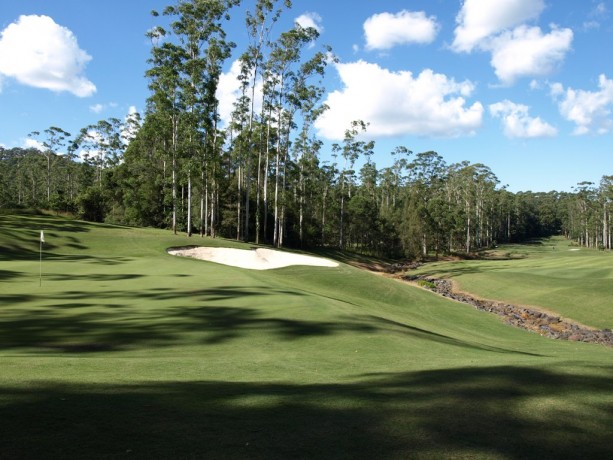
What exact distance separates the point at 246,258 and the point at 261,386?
2828cm

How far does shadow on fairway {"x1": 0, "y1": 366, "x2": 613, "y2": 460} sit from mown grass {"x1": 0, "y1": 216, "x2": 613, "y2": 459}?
0.9 inches

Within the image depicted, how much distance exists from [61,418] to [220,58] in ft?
145

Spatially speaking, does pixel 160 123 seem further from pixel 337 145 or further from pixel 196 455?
A: pixel 337 145

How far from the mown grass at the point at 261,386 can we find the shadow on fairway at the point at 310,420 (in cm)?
2

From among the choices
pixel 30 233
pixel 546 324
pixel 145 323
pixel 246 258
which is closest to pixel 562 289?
pixel 546 324

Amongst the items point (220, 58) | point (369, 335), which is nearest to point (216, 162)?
point (220, 58)

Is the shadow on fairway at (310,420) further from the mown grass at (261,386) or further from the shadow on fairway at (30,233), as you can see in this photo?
the shadow on fairway at (30,233)

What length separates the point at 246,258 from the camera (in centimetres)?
3500

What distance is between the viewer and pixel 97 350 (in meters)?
10.4

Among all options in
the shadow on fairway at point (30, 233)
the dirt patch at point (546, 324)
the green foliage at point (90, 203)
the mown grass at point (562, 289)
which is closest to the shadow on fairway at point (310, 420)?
the dirt patch at point (546, 324)

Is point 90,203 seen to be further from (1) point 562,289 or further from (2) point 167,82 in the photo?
(1) point 562,289

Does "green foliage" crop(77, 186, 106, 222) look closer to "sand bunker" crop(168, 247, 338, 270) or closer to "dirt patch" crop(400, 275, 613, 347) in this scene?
"sand bunker" crop(168, 247, 338, 270)

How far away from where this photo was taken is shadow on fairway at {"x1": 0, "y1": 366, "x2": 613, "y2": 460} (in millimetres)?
4336

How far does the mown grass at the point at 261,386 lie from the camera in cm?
450
